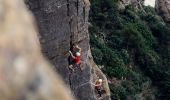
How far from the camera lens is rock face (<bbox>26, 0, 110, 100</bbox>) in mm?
13039

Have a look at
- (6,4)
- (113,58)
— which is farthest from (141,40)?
(6,4)

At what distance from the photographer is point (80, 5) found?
14383 mm

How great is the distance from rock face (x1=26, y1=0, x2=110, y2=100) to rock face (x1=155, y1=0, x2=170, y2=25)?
17.6m

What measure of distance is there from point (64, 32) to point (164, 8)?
2050cm

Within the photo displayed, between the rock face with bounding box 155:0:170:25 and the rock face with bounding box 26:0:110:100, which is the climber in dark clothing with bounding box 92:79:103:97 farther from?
the rock face with bounding box 155:0:170:25

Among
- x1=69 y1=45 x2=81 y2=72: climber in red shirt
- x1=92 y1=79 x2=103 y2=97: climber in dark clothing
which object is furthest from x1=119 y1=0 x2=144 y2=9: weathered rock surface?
x1=69 y1=45 x2=81 y2=72: climber in red shirt

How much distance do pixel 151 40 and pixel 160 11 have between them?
403 cm

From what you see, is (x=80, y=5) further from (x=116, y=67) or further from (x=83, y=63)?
(x=116, y=67)

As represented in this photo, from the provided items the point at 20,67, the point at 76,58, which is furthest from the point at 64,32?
the point at 20,67

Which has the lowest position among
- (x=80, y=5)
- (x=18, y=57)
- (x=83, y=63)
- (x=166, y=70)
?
(x=166, y=70)

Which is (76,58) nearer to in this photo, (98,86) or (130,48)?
(98,86)

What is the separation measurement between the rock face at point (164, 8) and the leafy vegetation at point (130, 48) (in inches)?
42.2

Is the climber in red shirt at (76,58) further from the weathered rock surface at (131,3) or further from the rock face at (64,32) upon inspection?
the weathered rock surface at (131,3)

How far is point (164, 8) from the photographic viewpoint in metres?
33.6
